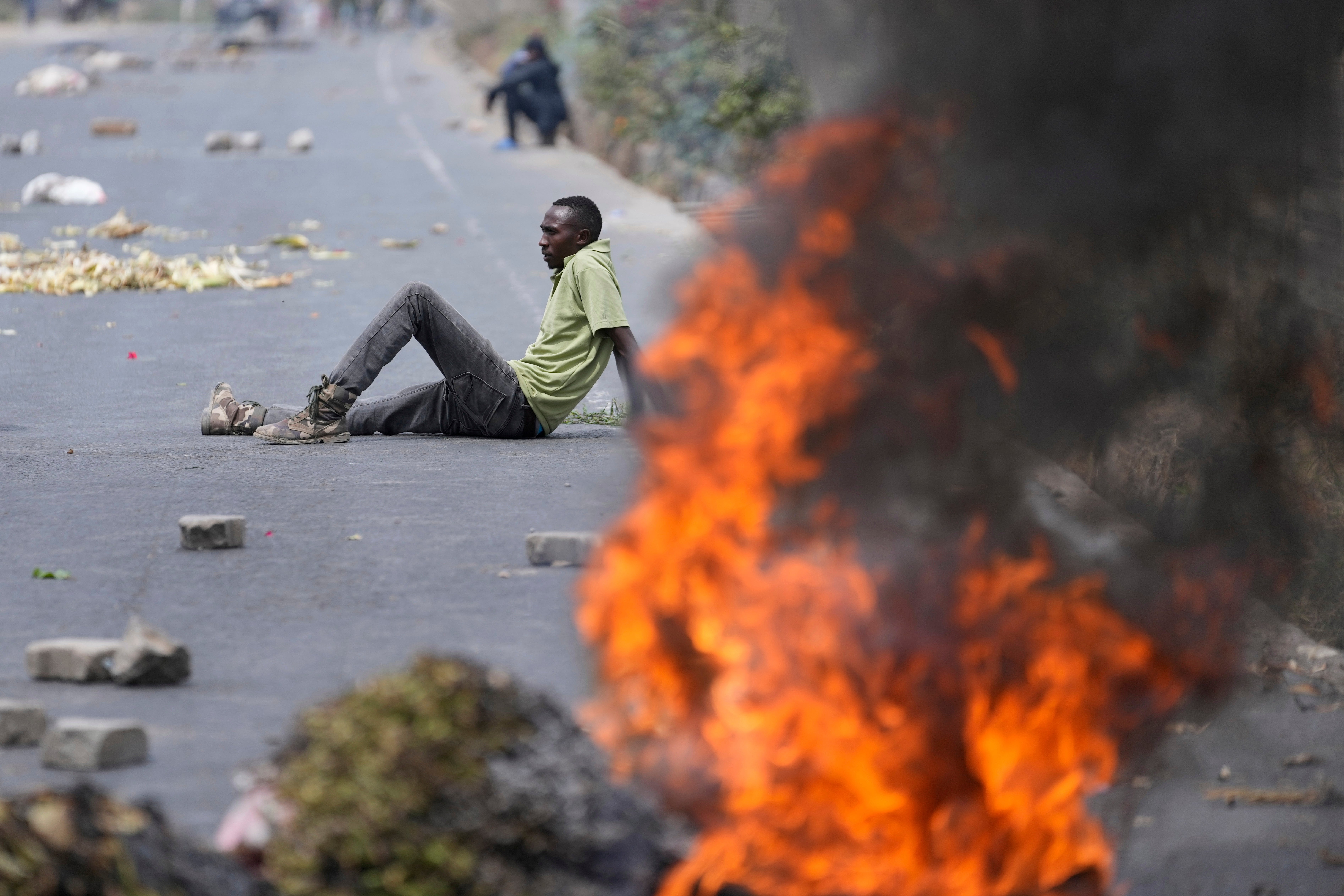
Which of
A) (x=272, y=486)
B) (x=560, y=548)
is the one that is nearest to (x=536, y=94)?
(x=272, y=486)

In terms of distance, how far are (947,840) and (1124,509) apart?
1.28 m

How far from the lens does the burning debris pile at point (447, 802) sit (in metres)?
3.07

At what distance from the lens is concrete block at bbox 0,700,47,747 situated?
14.3 feet

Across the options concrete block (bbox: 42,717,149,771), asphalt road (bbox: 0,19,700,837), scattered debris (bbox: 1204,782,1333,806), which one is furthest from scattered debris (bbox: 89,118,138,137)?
scattered debris (bbox: 1204,782,1333,806)

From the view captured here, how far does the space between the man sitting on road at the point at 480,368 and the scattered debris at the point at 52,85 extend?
1090 inches

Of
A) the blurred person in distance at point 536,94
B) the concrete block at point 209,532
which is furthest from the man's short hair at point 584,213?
the blurred person in distance at point 536,94

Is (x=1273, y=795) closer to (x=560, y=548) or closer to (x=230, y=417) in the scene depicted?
(x=560, y=548)

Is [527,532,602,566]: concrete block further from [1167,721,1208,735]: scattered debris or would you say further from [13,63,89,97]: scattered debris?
[13,63,89,97]: scattered debris

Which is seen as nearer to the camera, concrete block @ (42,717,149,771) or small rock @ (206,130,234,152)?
concrete block @ (42,717,149,771)

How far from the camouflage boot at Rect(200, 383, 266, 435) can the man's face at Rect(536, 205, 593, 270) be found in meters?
1.61

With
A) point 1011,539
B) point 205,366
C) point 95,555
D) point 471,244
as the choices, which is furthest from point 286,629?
point 471,244

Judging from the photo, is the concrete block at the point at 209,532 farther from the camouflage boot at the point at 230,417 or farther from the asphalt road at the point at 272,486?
the camouflage boot at the point at 230,417

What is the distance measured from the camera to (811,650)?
3373 millimetres

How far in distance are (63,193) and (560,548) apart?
45.9 feet
